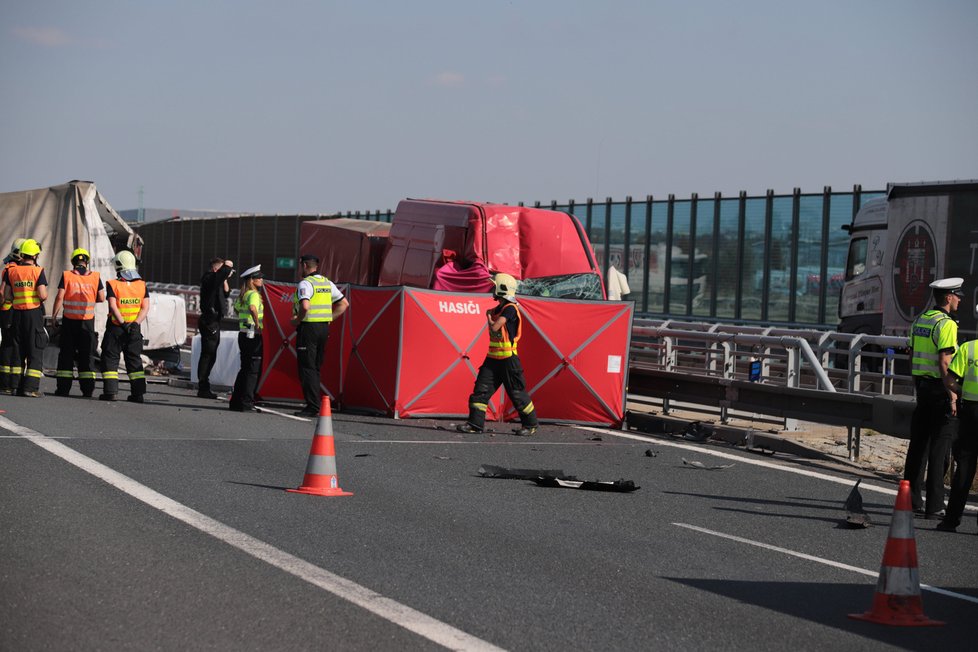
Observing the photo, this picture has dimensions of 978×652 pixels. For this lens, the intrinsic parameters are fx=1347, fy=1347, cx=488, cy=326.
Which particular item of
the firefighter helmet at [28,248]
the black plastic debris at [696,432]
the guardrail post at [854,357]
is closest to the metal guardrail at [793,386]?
the guardrail post at [854,357]

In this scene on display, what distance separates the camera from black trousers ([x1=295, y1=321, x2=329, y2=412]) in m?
15.8

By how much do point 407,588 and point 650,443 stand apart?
845cm

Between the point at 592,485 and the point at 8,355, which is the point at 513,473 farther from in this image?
the point at 8,355

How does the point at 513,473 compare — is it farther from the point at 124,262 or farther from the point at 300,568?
the point at 124,262

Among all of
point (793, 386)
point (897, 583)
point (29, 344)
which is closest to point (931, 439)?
point (897, 583)

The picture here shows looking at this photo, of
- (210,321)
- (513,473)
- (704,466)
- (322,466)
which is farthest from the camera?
(210,321)

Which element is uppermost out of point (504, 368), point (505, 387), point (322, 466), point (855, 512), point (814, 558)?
point (504, 368)

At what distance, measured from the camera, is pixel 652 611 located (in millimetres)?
6520

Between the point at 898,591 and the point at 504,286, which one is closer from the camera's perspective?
the point at 898,591

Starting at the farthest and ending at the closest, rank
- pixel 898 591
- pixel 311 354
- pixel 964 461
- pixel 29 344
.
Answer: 1. pixel 29 344
2. pixel 311 354
3. pixel 964 461
4. pixel 898 591

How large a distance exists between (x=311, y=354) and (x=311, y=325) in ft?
1.13

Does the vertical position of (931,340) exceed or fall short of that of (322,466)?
it exceeds it

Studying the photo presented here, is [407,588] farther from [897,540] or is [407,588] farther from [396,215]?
[396,215]

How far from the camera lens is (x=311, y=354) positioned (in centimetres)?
1579
